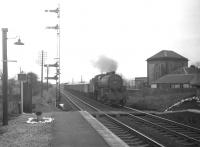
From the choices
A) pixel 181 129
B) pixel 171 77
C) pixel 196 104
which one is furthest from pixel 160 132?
pixel 171 77

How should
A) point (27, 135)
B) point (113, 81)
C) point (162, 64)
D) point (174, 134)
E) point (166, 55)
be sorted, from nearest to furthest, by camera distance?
point (27, 135) → point (174, 134) → point (113, 81) → point (162, 64) → point (166, 55)

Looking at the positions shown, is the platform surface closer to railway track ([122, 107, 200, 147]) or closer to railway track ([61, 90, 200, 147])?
railway track ([61, 90, 200, 147])

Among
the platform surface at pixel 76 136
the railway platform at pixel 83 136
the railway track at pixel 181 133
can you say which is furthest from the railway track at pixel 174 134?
the platform surface at pixel 76 136

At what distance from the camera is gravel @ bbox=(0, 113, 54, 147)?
9957 millimetres

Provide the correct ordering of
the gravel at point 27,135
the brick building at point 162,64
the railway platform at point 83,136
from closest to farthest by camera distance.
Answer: the railway platform at point 83,136
the gravel at point 27,135
the brick building at point 162,64

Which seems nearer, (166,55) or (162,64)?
(162,64)

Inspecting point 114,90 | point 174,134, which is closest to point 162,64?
point 114,90

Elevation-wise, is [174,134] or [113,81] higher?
[113,81]

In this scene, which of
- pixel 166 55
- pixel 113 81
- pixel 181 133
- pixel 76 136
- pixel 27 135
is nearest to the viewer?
pixel 76 136

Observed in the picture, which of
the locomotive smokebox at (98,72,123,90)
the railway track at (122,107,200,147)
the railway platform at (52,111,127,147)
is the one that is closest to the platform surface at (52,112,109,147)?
the railway platform at (52,111,127,147)

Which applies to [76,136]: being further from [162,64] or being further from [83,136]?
[162,64]

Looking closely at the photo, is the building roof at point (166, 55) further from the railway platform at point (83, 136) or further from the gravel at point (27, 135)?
the railway platform at point (83, 136)

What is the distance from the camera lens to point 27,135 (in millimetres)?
11516

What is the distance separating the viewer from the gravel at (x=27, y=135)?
9957 mm
